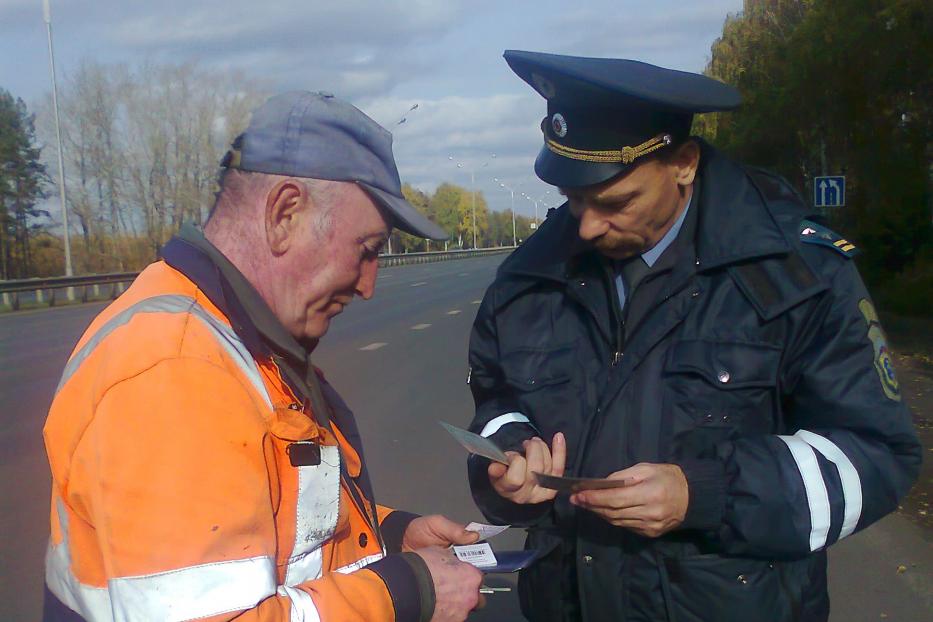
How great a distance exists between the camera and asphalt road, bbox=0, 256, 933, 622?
15.4 feet

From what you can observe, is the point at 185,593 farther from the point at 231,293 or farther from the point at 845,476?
the point at 845,476

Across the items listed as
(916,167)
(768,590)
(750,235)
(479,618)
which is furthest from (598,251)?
(916,167)

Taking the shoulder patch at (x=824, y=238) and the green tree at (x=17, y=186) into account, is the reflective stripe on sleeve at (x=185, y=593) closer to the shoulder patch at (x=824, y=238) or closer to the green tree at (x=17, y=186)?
the shoulder patch at (x=824, y=238)

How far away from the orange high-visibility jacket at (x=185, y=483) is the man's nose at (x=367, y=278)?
1.23 ft

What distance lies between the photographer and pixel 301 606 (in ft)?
5.46

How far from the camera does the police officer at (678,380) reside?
2105 millimetres

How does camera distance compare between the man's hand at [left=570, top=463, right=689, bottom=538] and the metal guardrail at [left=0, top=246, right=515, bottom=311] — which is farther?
the metal guardrail at [left=0, top=246, right=515, bottom=311]

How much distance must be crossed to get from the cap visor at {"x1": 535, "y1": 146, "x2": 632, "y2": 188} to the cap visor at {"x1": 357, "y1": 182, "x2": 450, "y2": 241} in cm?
35

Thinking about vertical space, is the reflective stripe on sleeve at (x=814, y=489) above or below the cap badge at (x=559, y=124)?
below

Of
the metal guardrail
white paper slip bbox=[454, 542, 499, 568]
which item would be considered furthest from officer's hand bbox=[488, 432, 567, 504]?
the metal guardrail

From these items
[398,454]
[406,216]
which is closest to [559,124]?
[406,216]

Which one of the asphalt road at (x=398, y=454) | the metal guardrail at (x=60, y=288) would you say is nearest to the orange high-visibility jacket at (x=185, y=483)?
the asphalt road at (x=398, y=454)

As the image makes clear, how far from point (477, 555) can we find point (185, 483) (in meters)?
1.00

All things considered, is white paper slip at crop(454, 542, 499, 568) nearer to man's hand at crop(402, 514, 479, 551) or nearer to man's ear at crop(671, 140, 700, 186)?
man's hand at crop(402, 514, 479, 551)
